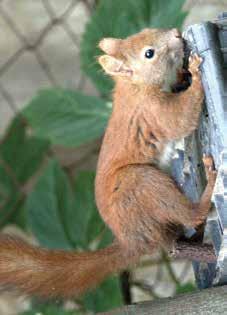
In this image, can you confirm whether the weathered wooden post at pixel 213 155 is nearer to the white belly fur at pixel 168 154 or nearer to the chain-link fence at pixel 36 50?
the white belly fur at pixel 168 154

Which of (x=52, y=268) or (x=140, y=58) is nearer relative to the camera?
(x=52, y=268)

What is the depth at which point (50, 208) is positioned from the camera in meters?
1.79

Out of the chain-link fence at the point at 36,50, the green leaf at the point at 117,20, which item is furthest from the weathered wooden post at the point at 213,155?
the chain-link fence at the point at 36,50

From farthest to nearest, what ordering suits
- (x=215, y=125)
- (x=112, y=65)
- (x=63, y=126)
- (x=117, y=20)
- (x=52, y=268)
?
(x=63, y=126) < (x=117, y=20) < (x=112, y=65) < (x=52, y=268) < (x=215, y=125)

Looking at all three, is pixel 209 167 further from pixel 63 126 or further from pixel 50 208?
pixel 50 208

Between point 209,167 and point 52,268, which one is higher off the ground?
point 209,167

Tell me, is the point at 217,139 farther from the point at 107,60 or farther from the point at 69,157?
the point at 69,157

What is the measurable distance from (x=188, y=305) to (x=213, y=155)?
7.1 inches

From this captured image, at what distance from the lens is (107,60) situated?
4.10 feet

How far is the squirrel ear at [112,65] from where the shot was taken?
125cm

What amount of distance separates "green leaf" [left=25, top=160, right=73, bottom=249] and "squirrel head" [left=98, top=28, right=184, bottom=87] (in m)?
0.56

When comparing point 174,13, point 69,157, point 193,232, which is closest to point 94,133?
point 174,13

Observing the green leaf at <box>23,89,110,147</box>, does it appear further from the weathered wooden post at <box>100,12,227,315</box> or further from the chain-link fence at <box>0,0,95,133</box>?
the chain-link fence at <box>0,0,95,133</box>

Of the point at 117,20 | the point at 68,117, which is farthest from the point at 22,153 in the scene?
the point at 117,20
